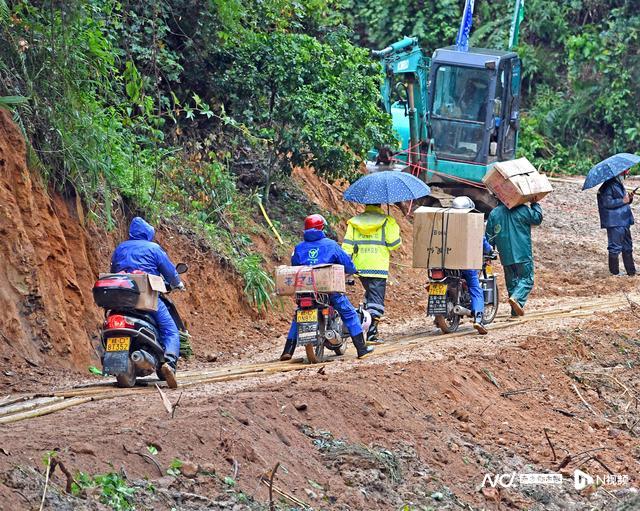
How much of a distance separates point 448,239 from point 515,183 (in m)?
1.65

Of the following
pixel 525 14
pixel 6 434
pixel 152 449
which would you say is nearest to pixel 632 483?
pixel 152 449

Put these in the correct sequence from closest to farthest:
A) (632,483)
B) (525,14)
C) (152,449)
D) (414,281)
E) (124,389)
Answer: (152,449)
(632,483)
(124,389)
(414,281)
(525,14)

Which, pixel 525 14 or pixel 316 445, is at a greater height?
pixel 525 14

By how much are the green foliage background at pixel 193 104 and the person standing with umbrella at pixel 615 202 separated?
3.44 m

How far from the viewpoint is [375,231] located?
13727 mm

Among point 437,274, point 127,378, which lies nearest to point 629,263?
point 437,274

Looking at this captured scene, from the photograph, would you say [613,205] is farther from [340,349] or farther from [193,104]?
[340,349]

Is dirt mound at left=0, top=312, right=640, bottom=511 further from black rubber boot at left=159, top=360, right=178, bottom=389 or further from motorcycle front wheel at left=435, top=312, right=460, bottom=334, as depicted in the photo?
motorcycle front wheel at left=435, top=312, right=460, bottom=334

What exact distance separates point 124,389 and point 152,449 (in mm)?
2854

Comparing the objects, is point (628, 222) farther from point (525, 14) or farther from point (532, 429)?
point (525, 14)

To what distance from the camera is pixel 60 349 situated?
40.6ft

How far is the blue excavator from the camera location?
23344mm

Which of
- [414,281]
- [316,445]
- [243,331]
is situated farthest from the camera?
[414,281]

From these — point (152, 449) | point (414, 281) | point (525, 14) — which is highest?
point (525, 14)
